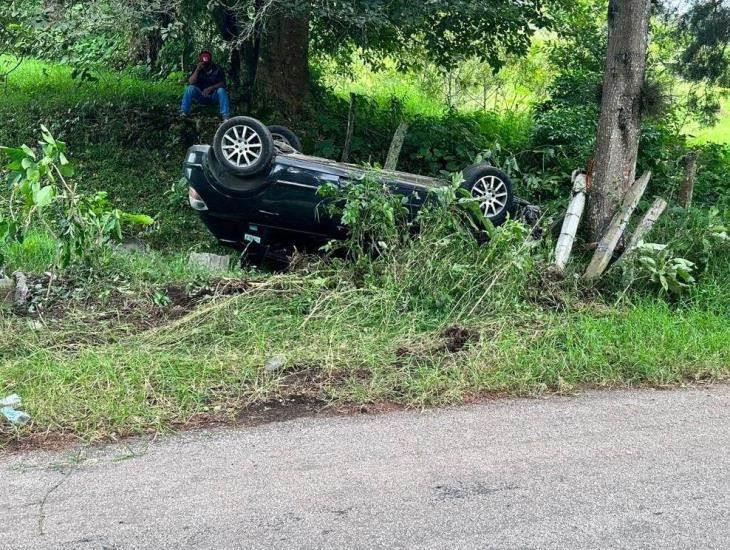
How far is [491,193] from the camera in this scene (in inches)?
279

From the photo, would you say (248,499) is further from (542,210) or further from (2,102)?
(2,102)

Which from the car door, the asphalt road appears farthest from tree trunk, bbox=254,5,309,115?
the asphalt road

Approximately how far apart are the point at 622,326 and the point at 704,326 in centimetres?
79

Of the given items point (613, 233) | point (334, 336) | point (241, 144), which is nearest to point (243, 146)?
point (241, 144)

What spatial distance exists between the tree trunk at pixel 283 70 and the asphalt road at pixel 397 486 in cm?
794

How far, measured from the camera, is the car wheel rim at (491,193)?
7.06m

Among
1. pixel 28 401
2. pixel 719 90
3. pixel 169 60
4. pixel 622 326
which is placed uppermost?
pixel 719 90

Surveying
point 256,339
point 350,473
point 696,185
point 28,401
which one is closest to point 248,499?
point 350,473

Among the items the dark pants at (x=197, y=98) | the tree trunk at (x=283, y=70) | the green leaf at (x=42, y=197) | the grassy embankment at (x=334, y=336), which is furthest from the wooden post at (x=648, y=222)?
the dark pants at (x=197, y=98)

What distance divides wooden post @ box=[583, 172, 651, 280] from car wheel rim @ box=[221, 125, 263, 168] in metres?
3.25

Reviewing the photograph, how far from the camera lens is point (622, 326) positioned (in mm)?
5781

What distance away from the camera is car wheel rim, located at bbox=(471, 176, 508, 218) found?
7062mm

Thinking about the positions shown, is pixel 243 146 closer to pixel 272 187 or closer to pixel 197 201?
pixel 272 187

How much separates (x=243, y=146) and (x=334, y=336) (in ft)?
7.70
